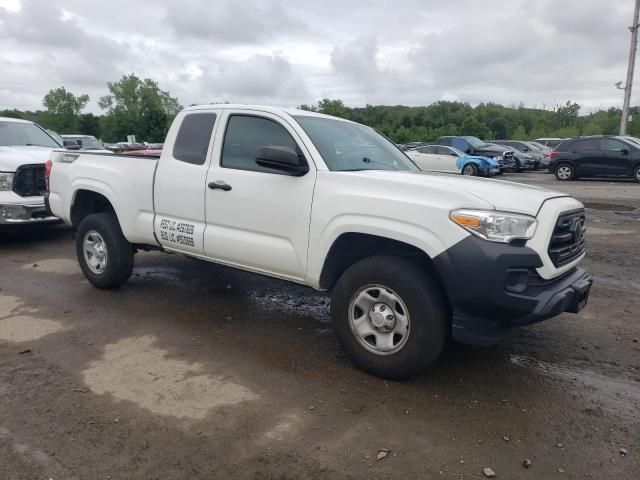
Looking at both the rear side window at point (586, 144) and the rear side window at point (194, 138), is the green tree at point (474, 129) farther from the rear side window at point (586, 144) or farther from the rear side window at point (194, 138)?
the rear side window at point (194, 138)

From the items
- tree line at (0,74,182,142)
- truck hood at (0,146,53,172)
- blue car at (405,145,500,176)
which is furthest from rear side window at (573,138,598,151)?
tree line at (0,74,182,142)

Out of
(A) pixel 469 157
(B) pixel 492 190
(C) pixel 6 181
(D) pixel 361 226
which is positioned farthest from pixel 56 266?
(A) pixel 469 157

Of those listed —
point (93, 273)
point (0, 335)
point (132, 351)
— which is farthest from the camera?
point (93, 273)

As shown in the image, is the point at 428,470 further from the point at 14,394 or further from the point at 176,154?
the point at 176,154

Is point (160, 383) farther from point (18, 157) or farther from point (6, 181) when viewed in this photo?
point (18, 157)

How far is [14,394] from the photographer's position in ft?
11.5

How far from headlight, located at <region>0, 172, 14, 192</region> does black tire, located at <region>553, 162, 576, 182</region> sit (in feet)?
60.6

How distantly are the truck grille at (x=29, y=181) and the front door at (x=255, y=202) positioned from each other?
4.55m

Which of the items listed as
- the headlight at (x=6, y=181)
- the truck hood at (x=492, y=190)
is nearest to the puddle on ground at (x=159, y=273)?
the headlight at (x=6, y=181)

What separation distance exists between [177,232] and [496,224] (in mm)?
2910

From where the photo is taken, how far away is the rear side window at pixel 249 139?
4324mm

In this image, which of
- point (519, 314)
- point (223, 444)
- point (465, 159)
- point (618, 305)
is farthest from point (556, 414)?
point (465, 159)

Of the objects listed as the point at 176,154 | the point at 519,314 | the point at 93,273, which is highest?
the point at 176,154

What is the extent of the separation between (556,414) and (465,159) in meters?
19.4
